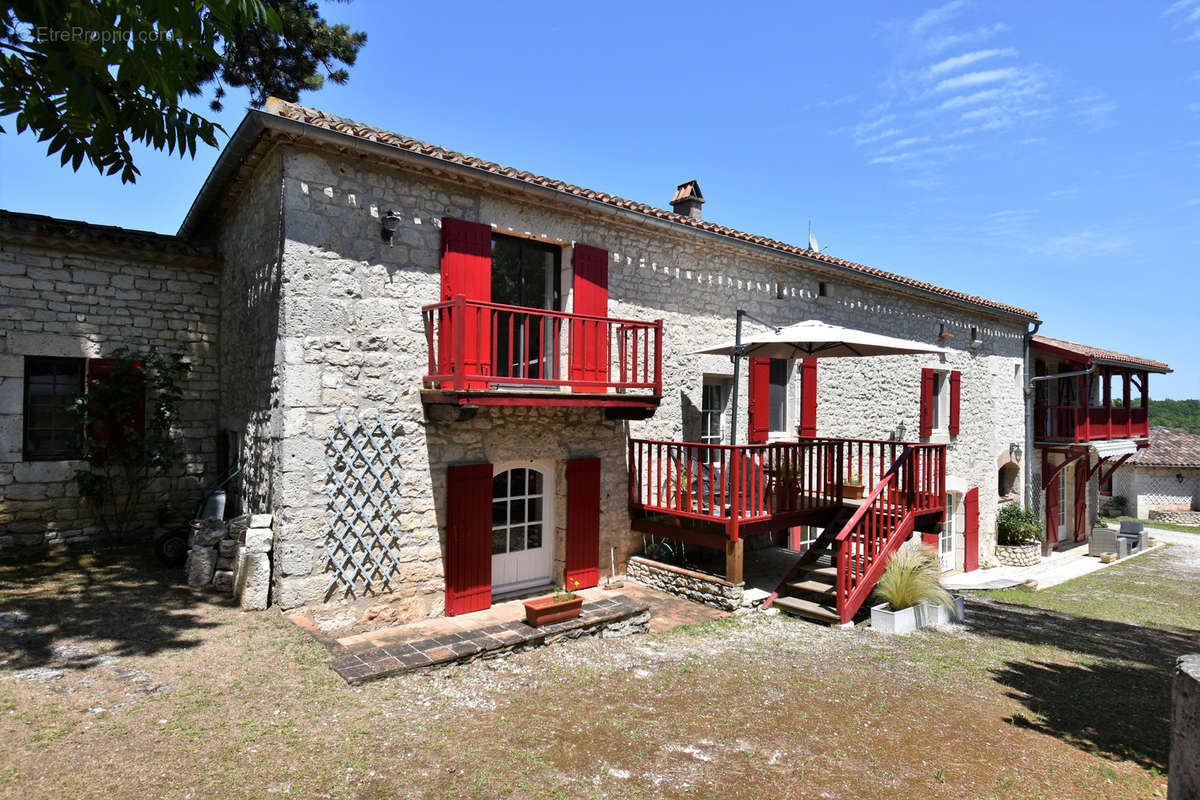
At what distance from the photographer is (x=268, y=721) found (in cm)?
445

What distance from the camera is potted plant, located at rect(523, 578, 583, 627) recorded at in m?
6.27

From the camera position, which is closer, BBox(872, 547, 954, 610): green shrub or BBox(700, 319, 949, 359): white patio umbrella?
BBox(872, 547, 954, 610): green shrub

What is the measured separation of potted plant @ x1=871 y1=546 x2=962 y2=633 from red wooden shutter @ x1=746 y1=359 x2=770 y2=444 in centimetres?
280

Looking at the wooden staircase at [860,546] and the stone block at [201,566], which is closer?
the stone block at [201,566]

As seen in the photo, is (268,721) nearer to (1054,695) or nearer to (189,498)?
(189,498)

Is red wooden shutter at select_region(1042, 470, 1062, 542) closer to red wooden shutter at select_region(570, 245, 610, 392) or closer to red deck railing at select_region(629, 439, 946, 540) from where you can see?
red deck railing at select_region(629, 439, 946, 540)

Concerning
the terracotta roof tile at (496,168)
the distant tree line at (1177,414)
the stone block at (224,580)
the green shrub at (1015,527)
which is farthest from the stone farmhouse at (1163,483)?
the distant tree line at (1177,414)

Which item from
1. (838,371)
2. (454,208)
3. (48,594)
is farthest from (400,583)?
(838,371)

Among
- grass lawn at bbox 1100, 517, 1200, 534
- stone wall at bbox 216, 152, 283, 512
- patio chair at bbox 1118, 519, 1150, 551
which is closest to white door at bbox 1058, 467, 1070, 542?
patio chair at bbox 1118, 519, 1150, 551

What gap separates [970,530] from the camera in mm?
15281

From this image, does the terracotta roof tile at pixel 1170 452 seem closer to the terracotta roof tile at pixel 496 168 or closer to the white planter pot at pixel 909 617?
the terracotta roof tile at pixel 496 168

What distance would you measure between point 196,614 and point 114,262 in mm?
5160

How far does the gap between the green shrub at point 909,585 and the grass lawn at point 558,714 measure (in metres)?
0.65

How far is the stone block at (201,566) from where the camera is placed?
6.95 metres
